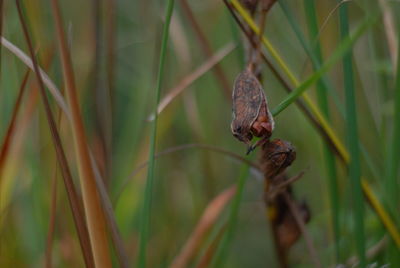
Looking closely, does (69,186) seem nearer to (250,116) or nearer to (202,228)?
(250,116)

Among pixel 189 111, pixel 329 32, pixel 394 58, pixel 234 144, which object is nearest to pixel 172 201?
pixel 189 111

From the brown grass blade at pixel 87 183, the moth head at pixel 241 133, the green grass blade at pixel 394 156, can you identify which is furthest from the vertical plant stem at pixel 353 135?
the brown grass blade at pixel 87 183

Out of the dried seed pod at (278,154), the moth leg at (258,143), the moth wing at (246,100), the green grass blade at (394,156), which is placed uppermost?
the moth wing at (246,100)

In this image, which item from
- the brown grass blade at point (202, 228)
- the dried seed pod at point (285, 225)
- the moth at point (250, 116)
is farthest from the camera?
the brown grass blade at point (202, 228)

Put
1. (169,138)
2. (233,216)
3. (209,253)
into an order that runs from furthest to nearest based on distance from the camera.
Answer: (169,138)
(209,253)
(233,216)

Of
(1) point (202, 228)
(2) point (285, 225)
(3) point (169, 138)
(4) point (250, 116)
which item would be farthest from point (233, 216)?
(3) point (169, 138)

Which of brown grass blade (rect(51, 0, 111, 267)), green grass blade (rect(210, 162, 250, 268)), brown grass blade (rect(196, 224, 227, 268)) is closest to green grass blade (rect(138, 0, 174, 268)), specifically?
brown grass blade (rect(51, 0, 111, 267))

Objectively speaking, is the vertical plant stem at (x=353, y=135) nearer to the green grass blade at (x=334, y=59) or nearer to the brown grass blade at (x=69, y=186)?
the green grass blade at (x=334, y=59)
